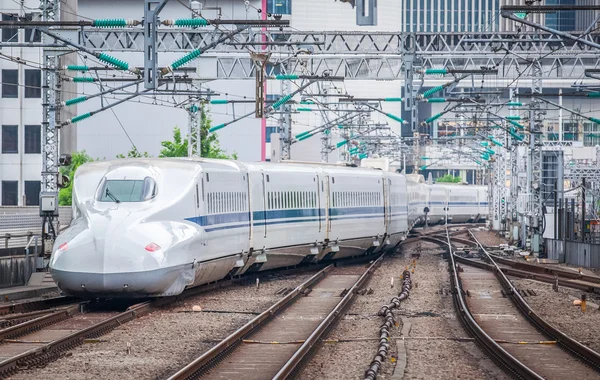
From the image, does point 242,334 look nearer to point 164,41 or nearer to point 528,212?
point 164,41

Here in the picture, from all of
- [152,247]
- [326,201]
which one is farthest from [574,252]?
[152,247]

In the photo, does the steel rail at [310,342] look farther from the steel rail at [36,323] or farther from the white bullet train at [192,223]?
the steel rail at [36,323]

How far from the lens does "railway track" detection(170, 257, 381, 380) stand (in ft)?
43.8

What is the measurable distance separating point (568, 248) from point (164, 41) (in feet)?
57.0

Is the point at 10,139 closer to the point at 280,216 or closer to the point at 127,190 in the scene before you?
the point at 280,216

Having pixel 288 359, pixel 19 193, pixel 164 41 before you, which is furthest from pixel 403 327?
pixel 19 193

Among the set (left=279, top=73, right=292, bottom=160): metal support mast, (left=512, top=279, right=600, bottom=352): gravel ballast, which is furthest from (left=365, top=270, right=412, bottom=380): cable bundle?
(left=279, top=73, right=292, bottom=160): metal support mast

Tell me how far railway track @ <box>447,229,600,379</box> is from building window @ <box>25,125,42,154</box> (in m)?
49.0

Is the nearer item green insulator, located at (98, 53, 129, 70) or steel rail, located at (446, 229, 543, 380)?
steel rail, located at (446, 229, 543, 380)

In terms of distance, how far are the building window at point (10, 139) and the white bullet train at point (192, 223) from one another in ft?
129

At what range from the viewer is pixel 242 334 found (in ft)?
54.6

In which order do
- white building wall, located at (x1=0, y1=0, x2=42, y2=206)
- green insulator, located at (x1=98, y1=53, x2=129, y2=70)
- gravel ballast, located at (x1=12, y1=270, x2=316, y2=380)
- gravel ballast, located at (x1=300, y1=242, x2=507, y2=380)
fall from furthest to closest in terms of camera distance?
white building wall, located at (x1=0, y1=0, x2=42, y2=206) → green insulator, located at (x1=98, y1=53, x2=129, y2=70) → gravel ballast, located at (x1=300, y1=242, x2=507, y2=380) → gravel ballast, located at (x1=12, y1=270, x2=316, y2=380)

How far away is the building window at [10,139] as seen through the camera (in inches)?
2781

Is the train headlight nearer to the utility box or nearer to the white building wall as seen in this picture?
the utility box
